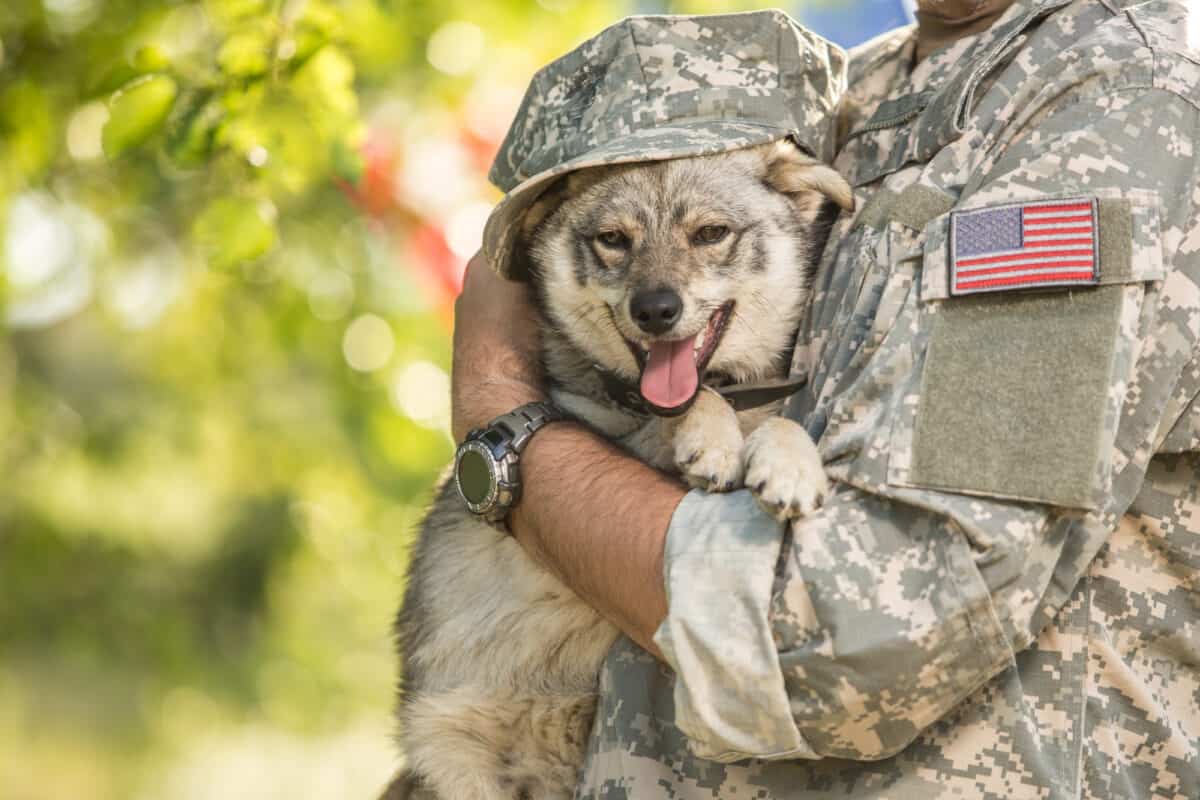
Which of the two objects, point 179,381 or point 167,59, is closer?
point 167,59

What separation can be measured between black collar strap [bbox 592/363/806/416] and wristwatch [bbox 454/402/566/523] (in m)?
0.44

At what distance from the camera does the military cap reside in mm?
2762

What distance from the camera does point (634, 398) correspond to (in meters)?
3.24

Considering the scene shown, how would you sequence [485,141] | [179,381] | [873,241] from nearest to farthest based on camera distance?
1. [873,241]
2. [485,141]
3. [179,381]

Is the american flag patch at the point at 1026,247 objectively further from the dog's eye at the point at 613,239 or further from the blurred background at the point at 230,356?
the blurred background at the point at 230,356

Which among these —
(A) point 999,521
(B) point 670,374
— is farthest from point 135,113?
(A) point 999,521

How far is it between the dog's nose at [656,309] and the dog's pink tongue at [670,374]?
58mm

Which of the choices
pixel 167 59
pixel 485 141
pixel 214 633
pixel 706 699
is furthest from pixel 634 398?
pixel 214 633

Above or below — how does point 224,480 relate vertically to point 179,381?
below

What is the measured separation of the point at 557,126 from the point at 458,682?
1315 millimetres

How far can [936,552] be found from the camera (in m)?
2.02

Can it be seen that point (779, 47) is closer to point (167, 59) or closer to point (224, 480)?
point (167, 59)

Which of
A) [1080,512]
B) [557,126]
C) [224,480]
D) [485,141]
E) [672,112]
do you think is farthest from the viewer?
[224,480]

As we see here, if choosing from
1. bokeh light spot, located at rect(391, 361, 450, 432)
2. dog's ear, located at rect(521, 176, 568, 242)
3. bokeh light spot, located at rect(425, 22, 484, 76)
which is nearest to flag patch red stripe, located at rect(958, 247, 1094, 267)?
dog's ear, located at rect(521, 176, 568, 242)
